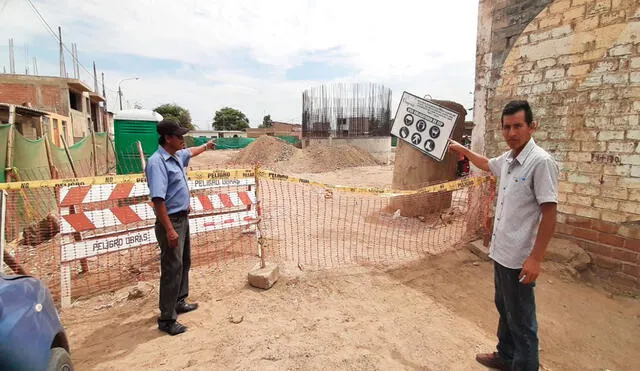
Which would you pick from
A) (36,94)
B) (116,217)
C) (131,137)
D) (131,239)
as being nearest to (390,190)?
(131,239)

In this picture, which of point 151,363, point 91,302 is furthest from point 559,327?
point 91,302

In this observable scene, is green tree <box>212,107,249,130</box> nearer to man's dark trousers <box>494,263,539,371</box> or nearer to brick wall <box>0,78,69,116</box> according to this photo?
brick wall <box>0,78,69,116</box>

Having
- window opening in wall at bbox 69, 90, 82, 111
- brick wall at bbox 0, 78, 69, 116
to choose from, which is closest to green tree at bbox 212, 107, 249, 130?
window opening in wall at bbox 69, 90, 82, 111

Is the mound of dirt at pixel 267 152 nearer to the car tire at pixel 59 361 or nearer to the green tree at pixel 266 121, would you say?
the car tire at pixel 59 361

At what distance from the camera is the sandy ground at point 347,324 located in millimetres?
2906

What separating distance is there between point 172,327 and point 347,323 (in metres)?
1.68

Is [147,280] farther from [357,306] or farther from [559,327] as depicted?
[559,327]

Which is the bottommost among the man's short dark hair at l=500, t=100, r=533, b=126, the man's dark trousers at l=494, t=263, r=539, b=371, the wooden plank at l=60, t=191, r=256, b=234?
the man's dark trousers at l=494, t=263, r=539, b=371

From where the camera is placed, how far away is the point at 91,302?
13.0 ft

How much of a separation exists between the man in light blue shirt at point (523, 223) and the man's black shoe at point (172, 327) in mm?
2856

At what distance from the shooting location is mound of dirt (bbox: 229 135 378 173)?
2091 cm

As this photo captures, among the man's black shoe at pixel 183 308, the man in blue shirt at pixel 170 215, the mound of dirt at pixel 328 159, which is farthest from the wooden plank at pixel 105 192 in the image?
the mound of dirt at pixel 328 159

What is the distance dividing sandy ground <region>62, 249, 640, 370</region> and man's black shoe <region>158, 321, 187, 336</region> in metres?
0.06

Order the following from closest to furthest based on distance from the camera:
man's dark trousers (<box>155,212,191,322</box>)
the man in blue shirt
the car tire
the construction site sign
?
the car tire → the man in blue shirt → man's dark trousers (<box>155,212,191,322</box>) → the construction site sign
